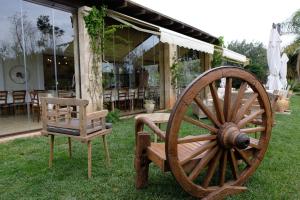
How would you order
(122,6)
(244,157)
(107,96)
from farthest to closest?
(107,96)
(122,6)
(244,157)

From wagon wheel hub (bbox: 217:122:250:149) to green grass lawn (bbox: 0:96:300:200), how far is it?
80 centimetres

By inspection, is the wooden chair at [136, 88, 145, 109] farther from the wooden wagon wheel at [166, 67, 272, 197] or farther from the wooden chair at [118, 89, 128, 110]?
the wooden wagon wheel at [166, 67, 272, 197]

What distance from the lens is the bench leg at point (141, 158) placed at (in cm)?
326

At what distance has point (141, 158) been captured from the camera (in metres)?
3.28

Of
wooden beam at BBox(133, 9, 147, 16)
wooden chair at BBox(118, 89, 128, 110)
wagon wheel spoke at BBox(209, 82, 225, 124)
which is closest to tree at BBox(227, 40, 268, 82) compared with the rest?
wooden chair at BBox(118, 89, 128, 110)

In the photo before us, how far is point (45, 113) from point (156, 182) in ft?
6.49

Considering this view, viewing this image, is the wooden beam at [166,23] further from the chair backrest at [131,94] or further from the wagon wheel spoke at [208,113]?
the wagon wheel spoke at [208,113]

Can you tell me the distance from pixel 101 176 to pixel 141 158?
2.95 feet

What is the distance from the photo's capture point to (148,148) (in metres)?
3.24

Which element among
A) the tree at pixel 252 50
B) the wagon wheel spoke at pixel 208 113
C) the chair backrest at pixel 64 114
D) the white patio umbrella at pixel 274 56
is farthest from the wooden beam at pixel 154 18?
the tree at pixel 252 50

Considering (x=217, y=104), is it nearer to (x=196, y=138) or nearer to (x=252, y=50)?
(x=196, y=138)

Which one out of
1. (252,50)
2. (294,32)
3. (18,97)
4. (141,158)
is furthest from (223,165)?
(252,50)

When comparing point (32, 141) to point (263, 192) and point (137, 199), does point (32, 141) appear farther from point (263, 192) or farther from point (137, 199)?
point (263, 192)

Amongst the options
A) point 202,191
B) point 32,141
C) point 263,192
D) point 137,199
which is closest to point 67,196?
point 137,199
